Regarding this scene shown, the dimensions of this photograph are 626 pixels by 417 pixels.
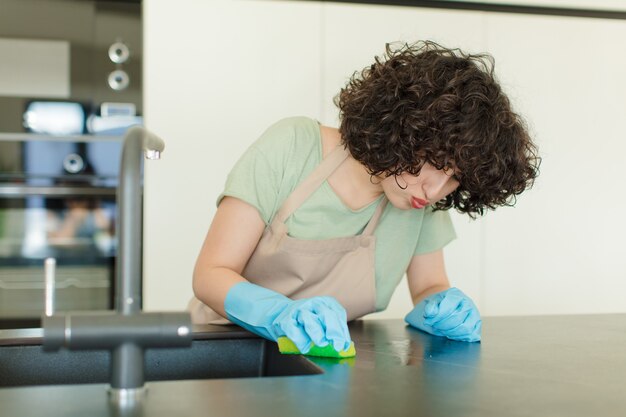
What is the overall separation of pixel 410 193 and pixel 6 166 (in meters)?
1.45

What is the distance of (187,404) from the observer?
2.55 ft

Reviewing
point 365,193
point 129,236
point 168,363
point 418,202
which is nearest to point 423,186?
point 418,202

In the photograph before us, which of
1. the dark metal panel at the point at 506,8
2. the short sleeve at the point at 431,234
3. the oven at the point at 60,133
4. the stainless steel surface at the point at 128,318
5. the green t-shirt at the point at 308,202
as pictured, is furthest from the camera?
the dark metal panel at the point at 506,8

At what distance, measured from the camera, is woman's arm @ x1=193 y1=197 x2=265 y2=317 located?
128 cm

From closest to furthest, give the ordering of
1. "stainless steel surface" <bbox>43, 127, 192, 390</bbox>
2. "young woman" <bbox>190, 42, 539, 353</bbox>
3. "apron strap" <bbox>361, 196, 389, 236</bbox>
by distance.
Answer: "stainless steel surface" <bbox>43, 127, 192, 390</bbox>
"young woman" <bbox>190, 42, 539, 353</bbox>
"apron strap" <bbox>361, 196, 389, 236</bbox>

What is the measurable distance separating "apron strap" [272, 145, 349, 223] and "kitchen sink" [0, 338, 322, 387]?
0.27 m

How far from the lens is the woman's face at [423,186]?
1.34m

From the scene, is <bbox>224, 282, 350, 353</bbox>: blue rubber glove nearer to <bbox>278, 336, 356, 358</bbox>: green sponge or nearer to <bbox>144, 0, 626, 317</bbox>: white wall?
<bbox>278, 336, 356, 358</bbox>: green sponge

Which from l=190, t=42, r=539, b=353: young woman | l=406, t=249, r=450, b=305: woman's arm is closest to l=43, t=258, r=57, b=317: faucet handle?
l=190, t=42, r=539, b=353: young woman

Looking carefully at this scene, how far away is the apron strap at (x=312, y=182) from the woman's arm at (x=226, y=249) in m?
0.06

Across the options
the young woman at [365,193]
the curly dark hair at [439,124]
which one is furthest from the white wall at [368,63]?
the curly dark hair at [439,124]

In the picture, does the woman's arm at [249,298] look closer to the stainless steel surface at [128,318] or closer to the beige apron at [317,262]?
the beige apron at [317,262]

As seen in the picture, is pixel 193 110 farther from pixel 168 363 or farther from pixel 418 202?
pixel 168 363

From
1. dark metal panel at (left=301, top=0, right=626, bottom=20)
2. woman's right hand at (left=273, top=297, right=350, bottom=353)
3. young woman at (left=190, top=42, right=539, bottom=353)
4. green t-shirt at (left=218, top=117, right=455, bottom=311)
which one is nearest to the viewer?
woman's right hand at (left=273, top=297, right=350, bottom=353)
